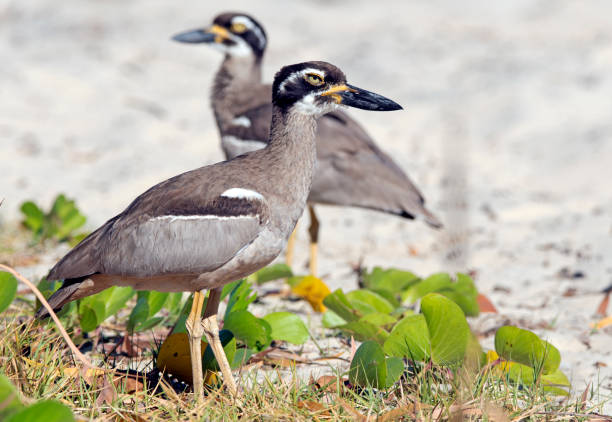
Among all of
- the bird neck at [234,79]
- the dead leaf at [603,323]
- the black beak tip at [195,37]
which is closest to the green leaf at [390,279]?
the dead leaf at [603,323]

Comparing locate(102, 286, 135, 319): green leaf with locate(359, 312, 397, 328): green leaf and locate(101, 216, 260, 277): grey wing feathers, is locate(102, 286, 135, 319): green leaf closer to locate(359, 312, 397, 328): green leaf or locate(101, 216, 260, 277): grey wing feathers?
locate(101, 216, 260, 277): grey wing feathers

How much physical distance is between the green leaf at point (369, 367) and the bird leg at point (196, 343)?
619 millimetres

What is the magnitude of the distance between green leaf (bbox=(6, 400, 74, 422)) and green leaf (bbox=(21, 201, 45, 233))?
3530 millimetres

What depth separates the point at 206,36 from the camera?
688cm

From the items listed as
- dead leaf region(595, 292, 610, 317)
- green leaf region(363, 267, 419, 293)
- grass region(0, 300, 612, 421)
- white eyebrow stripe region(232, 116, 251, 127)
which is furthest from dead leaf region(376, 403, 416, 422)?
white eyebrow stripe region(232, 116, 251, 127)

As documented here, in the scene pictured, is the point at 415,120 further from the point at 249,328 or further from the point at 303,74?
the point at 249,328

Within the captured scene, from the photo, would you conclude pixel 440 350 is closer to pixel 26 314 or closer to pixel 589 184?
pixel 26 314

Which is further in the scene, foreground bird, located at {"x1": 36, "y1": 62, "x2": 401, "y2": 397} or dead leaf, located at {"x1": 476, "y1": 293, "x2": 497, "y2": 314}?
dead leaf, located at {"x1": 476, "y1": 293, "x2": 497, "y2": 314}

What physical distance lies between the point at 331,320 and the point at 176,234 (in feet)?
3.94

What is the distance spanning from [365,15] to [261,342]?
13496 mm

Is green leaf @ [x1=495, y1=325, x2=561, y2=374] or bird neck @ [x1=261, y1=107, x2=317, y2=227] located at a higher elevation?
bird neck @ [x1=261, y1=107, x2=317, y2=227]

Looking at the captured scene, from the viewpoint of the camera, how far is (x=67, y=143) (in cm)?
923

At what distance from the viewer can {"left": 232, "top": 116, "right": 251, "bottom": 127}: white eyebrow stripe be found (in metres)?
6.04

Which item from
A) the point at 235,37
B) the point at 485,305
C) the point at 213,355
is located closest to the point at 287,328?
the point at 213,355
